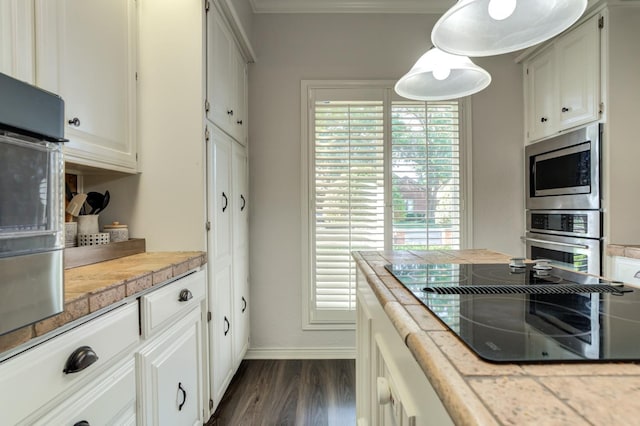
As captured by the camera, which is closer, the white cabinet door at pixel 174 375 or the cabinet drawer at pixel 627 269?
the white cabinet door at pixel 174 375

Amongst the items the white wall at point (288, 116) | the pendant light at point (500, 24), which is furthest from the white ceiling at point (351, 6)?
the pendant light at point (500, 24)

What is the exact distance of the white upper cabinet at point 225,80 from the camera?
171cm

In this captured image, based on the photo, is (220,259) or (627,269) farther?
(220,259)

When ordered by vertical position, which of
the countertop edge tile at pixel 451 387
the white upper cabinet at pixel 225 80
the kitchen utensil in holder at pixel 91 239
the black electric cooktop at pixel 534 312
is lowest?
the countertop edge tile at pixel 451 387

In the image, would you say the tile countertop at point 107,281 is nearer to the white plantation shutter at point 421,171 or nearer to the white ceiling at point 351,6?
the white plantation shutter at point 421,171

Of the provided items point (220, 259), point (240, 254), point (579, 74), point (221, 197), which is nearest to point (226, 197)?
point (221, 197)

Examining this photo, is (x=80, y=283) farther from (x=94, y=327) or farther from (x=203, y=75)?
(x=203, y=75)

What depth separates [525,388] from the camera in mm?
399

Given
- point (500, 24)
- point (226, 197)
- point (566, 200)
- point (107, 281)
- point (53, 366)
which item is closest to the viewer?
point (53, 366)

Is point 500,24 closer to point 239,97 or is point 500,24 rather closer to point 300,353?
point 239,97

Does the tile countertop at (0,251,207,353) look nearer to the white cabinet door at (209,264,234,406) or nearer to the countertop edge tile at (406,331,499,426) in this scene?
the white cabinet door at (209,264,234,406)

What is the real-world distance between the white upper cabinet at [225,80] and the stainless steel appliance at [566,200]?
7.26 feet

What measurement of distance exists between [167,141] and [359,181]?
1.40 metres

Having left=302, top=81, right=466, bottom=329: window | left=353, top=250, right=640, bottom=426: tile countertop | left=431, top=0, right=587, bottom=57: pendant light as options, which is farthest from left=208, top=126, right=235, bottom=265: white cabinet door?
left=353, top=250, right=640, bottom=426: tile countertop
